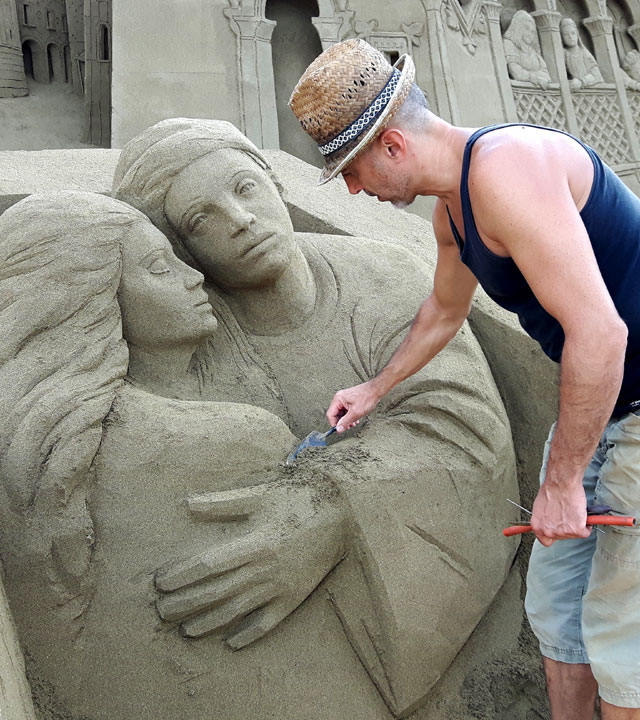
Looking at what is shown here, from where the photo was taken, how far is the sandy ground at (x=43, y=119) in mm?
5820

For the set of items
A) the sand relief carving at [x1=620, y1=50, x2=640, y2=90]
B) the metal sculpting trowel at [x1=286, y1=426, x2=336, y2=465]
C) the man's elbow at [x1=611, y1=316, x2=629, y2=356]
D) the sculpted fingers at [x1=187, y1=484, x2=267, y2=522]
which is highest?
the man's elbow at [x1=611, y1=316, x2=629, y2=356]

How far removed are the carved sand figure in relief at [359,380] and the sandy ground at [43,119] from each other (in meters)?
3.89

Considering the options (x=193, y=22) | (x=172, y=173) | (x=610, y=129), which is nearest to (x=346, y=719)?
(x=172, y=173)

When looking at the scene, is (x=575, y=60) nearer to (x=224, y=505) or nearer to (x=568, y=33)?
(x=568, y=33)

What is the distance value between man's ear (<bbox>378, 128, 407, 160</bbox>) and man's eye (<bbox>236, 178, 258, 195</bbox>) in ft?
2.18

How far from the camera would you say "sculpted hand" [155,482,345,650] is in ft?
6.23

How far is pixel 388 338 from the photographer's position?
229 centimetres

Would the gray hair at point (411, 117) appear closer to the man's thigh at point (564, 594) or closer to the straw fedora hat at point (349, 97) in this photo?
the straw fedora hat at point (349, 97)

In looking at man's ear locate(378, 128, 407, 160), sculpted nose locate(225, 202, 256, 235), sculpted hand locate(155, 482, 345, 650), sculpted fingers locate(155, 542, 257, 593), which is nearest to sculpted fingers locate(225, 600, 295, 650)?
sculpted hand locate(155, 482, 345, 650)

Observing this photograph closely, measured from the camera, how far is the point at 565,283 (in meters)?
1.41

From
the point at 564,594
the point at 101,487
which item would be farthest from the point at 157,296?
the point at 564,594

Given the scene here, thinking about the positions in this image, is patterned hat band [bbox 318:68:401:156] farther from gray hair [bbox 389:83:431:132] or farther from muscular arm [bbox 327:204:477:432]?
muscular arm [bbox 327:204:477:432]

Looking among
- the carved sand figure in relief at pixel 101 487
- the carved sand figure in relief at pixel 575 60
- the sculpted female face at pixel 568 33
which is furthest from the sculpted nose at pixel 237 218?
the sculpted female face at pixel 568 33

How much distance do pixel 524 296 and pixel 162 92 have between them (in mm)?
4166
